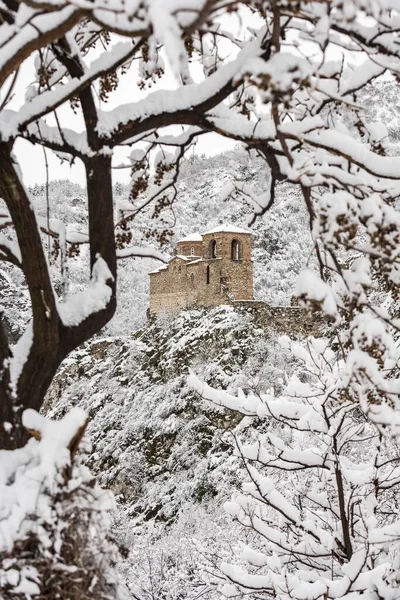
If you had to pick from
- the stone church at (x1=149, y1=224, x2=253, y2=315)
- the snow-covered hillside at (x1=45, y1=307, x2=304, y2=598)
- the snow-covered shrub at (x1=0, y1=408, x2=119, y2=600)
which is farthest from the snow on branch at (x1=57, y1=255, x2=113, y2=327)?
the stone church at (x1=149, y1=224, x2=253, y2=315)

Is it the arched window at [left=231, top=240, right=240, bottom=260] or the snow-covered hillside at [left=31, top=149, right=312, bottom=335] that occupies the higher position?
the snow-covered hillside at [left=31, top=149, right=312, bottom=335]

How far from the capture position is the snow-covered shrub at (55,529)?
1763 millimetres

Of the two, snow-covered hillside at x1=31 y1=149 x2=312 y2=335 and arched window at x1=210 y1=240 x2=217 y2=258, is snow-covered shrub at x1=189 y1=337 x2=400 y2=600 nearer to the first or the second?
arched window at x1=210 y1=240 x2=217 y2=258

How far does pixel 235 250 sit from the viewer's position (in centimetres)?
2281

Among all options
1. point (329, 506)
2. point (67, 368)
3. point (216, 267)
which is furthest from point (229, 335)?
point (329, 506)

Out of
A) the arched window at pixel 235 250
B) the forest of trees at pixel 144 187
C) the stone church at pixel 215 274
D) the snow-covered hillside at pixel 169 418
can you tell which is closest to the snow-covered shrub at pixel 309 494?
the forest of trees at pixel 144 187

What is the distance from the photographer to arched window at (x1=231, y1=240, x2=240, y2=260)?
22734mm

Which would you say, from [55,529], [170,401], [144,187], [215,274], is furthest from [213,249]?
[55,529]

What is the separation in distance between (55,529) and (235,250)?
2123 centimetres

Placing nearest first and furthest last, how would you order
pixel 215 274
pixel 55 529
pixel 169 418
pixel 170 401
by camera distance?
1. pixel 55 529
2. pixel 169 418
3. pixel 170 401
4. pixel 215 274

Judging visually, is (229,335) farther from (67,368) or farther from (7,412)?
(7,412)

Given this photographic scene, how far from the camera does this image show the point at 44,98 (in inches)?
91.6

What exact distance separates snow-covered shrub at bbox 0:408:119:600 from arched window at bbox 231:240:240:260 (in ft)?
68.6

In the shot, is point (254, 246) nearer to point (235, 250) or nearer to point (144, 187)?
point (235, 250)
